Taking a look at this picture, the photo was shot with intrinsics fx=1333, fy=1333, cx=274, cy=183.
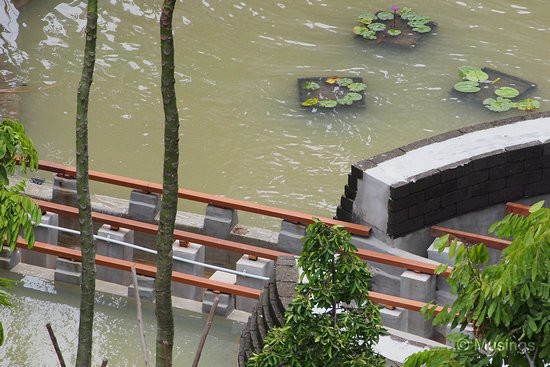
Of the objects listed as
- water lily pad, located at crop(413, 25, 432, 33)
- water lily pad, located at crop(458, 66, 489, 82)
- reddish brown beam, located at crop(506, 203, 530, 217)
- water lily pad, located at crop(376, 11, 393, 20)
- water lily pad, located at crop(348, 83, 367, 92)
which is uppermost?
water lily pad, located at crop(376, 11, 393, 20)

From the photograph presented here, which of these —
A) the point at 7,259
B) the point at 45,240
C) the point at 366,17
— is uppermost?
the point at 366,17

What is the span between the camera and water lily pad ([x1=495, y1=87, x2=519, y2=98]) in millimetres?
13609

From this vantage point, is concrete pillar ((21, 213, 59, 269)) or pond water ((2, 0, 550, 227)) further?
pond water ((2, 0, 550, 227))

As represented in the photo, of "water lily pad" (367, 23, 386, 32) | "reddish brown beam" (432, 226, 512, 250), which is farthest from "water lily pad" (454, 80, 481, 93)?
"reddish brown beam" (432, 226, 512, 250)

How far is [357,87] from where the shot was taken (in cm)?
1384

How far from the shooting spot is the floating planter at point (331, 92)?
532 inches

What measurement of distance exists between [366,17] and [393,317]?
283 inches

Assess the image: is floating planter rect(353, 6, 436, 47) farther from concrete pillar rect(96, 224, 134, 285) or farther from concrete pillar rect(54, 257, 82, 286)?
concrete pillar rect(54, 257, 82, 286)

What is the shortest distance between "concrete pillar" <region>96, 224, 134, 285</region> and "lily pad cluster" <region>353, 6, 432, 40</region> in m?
5.96

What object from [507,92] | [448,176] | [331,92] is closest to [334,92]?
[331,92]

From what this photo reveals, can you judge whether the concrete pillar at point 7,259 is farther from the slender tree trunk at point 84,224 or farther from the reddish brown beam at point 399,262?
the slender tree trunk at point 84,224

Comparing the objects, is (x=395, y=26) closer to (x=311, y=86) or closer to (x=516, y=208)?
(x=311, y=86)

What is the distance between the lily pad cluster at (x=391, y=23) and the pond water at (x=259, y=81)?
0.15m

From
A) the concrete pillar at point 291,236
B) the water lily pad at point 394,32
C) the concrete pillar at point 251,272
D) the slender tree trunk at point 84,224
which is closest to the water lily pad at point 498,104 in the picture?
the water lily pad at point 394,32
